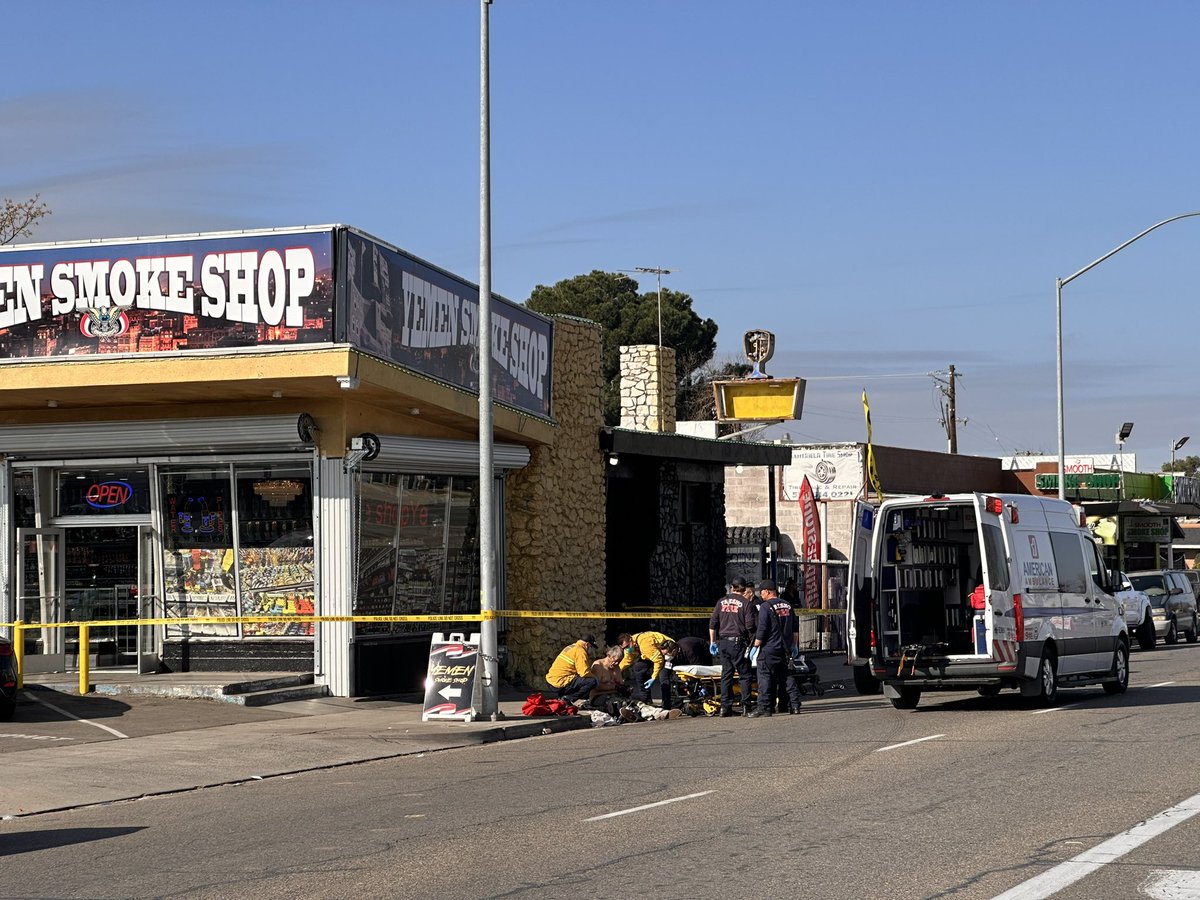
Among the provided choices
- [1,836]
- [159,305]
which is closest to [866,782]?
[1,836]

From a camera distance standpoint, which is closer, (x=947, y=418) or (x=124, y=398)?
(x=124, y=398)

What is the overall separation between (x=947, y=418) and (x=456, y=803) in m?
58.3

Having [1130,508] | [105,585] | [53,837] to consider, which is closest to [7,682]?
[105,585]

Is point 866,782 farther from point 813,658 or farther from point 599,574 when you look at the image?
point 813,658

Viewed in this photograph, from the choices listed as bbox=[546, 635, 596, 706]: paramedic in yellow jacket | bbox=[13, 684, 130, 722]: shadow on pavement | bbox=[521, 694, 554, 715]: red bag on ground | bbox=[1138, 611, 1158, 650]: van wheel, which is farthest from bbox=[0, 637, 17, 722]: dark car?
bbox=[1138, 611, 1158, 650]: van wheel

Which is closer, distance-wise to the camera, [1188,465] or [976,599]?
[976,599]

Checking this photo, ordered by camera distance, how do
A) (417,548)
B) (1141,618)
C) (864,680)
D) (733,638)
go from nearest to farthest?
(733,638) < (864,680) < (417,548) < (1141,618)

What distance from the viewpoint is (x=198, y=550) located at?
21.9m

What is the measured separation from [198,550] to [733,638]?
7651 mm

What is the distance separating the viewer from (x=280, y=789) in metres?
13.6

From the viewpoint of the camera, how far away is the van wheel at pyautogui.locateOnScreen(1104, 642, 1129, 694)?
71.2 ft

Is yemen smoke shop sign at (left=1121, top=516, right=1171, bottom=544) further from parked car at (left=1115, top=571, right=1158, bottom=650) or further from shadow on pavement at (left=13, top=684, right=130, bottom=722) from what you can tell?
shadow on pavement at (left=13, top=684, right=130, bottom=722)

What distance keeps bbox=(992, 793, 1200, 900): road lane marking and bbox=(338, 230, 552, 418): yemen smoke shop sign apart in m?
11.6

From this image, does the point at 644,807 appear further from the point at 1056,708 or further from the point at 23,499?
the point at 23,499
